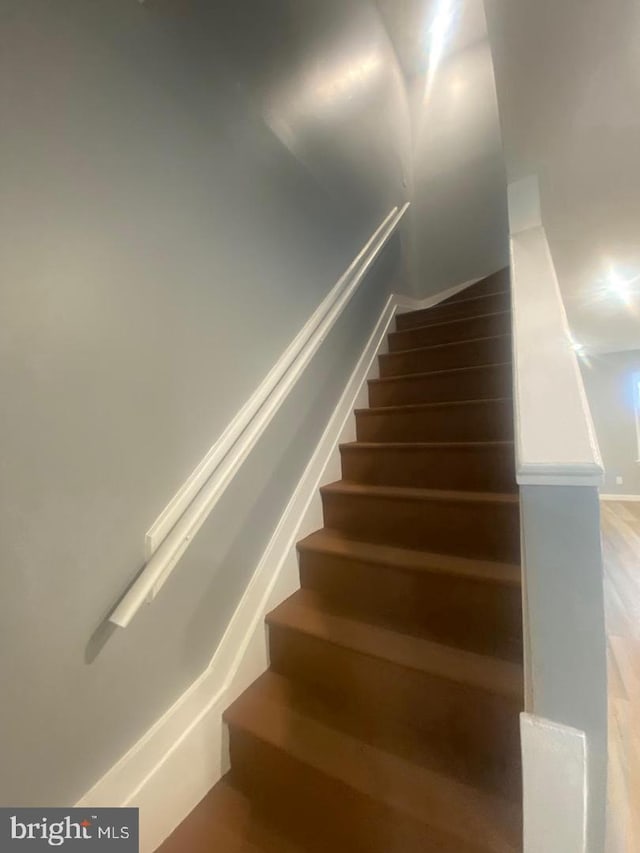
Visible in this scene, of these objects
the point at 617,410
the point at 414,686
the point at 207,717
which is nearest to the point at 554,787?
the point at 414,686

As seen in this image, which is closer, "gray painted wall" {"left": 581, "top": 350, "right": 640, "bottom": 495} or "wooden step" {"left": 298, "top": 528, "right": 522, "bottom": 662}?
"wooden step" {"left": 298, "top": 528, "right": 522, "bottom": 662}

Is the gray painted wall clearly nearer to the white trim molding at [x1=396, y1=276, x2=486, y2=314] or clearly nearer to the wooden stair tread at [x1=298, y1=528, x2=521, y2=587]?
the white trim molding at [x1=396, y1=276, x2=486, y2=314]

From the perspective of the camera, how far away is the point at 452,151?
3.59 meters

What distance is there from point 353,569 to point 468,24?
15.2ft

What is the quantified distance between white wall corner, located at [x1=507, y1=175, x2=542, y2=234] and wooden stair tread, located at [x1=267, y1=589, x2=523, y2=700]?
1.78m

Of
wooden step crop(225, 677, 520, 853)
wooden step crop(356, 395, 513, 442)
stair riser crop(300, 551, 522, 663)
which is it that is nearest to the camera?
wooden step crop(225, 677, 520, 853)

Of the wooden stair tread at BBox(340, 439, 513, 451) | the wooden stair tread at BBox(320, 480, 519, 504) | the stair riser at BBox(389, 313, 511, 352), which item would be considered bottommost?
the wooden stair tread at BBox(320, 480, 519, 504)

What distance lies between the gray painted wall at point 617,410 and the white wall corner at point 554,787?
7055 mm

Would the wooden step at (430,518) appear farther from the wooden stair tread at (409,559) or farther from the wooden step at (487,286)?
the wooden step at (487,286)

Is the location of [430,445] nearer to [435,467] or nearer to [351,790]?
[435,467]

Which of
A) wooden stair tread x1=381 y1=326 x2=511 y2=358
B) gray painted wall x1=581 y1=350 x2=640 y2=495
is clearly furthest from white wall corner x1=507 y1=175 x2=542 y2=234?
gray painted wall x1=581 y1=350 x2=640 y2=495

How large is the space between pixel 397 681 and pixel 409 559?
14.6 inches

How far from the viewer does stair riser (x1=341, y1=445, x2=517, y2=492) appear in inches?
59.1

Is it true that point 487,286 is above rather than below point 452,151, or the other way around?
below
